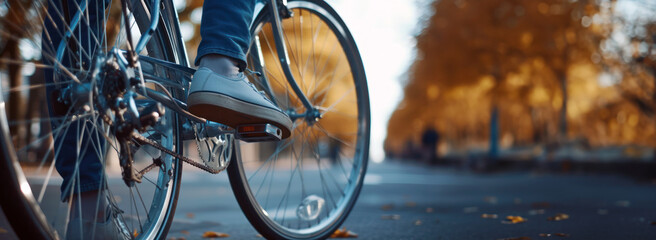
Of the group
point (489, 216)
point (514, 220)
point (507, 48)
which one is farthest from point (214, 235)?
point (507, 48)

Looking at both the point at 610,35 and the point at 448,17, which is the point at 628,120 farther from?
the point at 448,17

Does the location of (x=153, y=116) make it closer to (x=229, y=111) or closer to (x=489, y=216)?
(x=229, y=111)

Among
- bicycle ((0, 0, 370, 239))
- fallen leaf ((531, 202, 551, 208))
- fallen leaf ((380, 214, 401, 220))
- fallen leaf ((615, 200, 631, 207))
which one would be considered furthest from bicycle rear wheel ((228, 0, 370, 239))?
fallen leaf ((615, 200, 631, 207))

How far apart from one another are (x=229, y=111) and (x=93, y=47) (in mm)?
386

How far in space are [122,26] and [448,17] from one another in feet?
43.2

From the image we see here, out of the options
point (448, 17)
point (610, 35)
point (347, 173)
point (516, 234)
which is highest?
point (448, 17)

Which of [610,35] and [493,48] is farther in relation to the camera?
[493,48]

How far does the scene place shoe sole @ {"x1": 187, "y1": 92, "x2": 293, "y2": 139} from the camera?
1776 millimetres

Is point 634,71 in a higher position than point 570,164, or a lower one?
higher

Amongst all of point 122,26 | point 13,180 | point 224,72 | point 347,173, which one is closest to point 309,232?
point 347,173

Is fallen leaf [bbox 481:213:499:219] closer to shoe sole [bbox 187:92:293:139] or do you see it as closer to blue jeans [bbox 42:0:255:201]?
shoe sole [bbox 187:92:293:139]

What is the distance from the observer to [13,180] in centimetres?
122

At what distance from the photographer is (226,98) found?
71.1 inches

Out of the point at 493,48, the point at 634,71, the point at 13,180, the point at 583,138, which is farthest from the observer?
the point at 583,138
